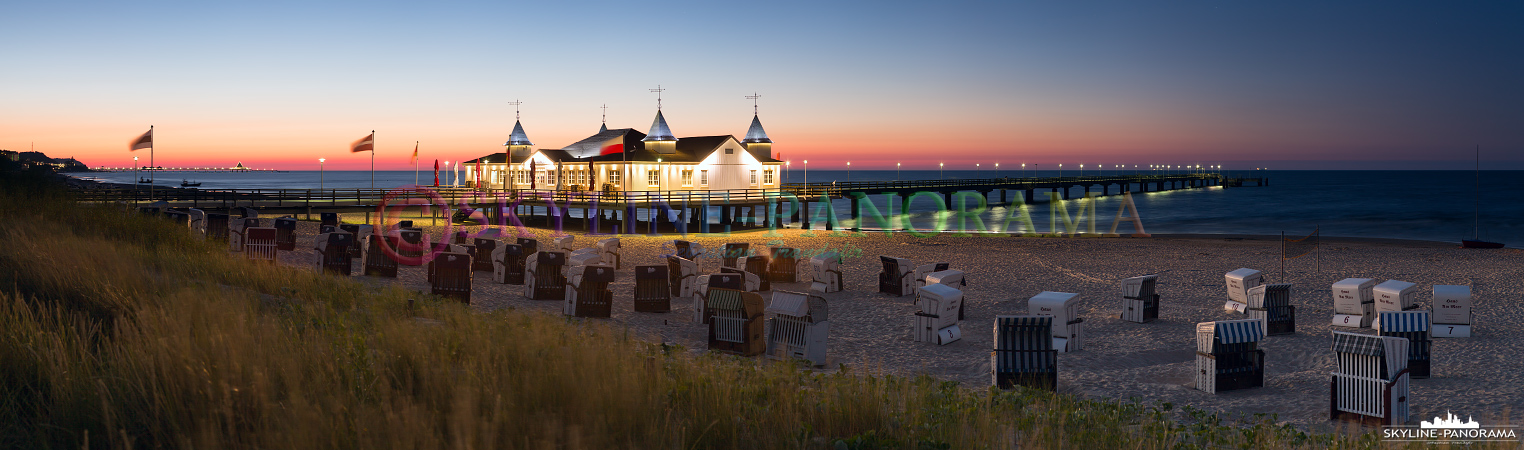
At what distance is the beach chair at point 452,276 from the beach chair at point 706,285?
12.1 feet

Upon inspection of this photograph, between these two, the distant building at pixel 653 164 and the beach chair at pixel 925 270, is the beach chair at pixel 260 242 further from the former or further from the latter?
the distant building at pixel 653 164

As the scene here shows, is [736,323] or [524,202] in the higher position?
[524,202]

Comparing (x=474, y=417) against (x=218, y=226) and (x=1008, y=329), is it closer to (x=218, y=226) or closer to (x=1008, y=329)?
(x=1008, y=329)

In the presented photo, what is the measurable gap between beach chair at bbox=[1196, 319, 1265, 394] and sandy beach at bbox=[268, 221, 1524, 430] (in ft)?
0.61

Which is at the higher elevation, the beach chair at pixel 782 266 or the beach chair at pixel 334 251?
the beach chair at pixel 334 251

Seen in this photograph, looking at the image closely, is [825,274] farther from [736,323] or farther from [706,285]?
[736,323]

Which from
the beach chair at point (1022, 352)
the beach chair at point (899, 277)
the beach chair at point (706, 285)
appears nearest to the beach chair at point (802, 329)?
the beach chair at point (1022, 352)

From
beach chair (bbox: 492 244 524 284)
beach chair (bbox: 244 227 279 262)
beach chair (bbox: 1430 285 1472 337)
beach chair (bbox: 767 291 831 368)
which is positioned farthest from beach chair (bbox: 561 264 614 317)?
beach chair (bbox: 1430 285 1472 337)

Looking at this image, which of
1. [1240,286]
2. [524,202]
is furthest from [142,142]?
[1240,286]

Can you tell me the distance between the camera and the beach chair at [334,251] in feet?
53.0

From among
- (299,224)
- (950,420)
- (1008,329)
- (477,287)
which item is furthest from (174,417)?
(299,224)

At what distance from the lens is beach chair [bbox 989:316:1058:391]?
899 centimetres

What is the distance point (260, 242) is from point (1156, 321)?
16519mm

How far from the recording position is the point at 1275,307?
1238 centimetres
